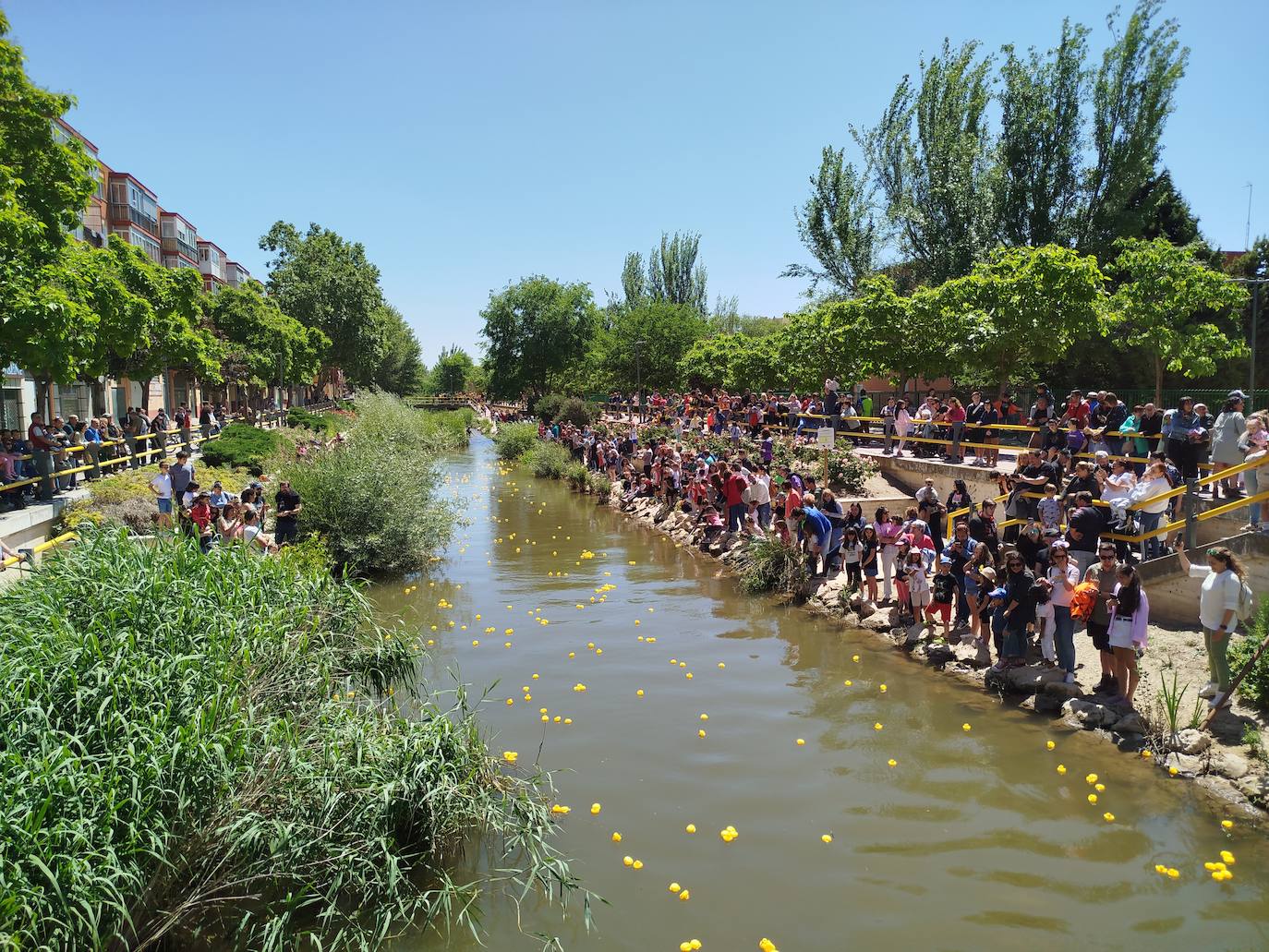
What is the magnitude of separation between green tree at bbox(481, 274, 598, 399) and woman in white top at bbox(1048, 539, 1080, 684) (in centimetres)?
4660

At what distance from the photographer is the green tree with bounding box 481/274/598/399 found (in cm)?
5366

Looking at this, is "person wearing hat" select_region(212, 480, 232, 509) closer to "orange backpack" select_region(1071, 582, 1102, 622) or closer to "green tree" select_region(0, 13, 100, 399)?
"green tree" select_region(0, 13, 100, 399)

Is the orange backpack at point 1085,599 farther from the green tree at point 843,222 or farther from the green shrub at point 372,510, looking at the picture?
the green tree at point 843,222

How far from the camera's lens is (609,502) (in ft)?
83.9

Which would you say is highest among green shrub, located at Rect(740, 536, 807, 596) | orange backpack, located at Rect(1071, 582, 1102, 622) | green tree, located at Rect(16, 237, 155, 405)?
green tree, located at Rect(16, 237, 155, 405)

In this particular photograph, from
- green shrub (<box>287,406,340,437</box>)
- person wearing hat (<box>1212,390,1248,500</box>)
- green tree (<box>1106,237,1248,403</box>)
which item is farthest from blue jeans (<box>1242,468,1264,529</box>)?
green shrub (<box>287,406,340,437</box>)

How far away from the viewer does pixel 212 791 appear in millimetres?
5191

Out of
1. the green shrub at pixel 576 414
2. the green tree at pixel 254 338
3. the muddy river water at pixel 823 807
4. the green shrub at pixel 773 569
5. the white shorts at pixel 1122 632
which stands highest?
the green tree at pixel 254 338

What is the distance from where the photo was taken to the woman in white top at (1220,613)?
7.61m

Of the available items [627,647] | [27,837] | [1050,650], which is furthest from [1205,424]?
[27,837]

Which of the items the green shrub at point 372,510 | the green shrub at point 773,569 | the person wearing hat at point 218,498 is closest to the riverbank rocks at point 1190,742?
the green shrub at point 773,569

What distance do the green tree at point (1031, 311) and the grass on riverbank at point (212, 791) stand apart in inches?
641

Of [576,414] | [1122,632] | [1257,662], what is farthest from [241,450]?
[1257,662]

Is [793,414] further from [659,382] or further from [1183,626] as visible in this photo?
[659,382]
